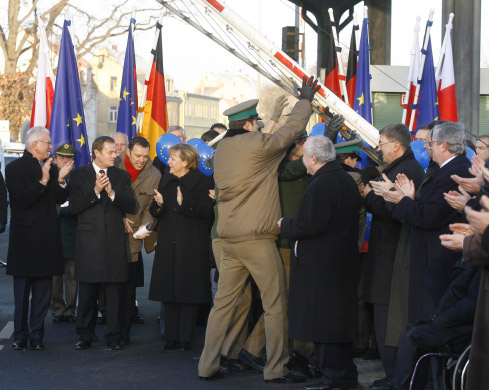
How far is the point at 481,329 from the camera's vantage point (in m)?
4.65

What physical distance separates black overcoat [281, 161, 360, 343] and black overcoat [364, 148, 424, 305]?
45 cm

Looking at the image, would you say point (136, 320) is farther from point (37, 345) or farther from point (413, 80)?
point (413, 80)

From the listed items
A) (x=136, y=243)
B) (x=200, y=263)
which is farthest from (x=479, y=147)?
(x=136, y=243)

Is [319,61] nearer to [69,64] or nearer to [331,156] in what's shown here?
[69,64]

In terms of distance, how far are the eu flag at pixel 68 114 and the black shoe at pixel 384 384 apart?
20.1 ft

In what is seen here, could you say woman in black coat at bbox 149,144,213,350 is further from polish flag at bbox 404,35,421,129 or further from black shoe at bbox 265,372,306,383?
polish flag at bbox 404,35,421,129

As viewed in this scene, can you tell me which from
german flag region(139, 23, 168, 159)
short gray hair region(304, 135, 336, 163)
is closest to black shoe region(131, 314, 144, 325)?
german flag region(139, 23, 168, 159)

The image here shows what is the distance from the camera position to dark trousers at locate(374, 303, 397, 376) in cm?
716

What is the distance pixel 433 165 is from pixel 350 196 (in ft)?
2.31

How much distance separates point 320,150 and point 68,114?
6.09 meters

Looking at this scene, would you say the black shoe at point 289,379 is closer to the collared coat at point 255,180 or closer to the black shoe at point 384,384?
the black shoe at point 384,384

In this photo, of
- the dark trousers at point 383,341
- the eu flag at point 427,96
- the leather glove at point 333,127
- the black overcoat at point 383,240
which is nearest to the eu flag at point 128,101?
the eu flag at point 427,96

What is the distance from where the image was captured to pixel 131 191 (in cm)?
877

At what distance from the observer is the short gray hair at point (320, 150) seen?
691cm
